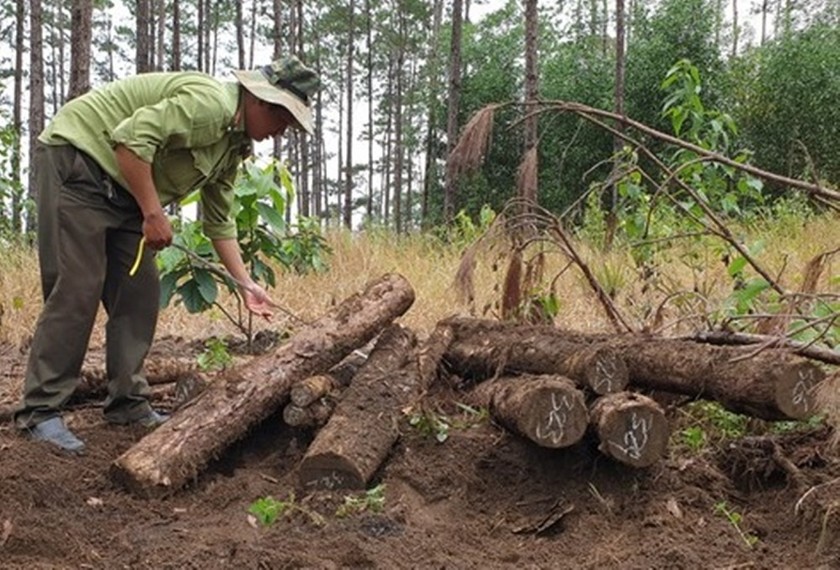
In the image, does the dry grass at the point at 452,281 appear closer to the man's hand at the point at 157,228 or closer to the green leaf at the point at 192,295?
the green leaf at the point at 192,295

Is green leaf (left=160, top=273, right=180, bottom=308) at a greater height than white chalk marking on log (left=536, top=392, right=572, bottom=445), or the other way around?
green leaf (left=160, top=273, right=180, bottom=308)

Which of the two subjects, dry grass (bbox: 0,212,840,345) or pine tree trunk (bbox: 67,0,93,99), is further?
pine tree trunk (bbox: 67,0,93,99)

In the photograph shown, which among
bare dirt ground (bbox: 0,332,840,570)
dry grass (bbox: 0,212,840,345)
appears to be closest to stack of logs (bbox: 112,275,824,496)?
bare dirt ground (bbox: 0,332,840,570)

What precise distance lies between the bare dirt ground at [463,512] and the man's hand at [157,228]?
2.69 ft

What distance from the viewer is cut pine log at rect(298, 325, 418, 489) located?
275 centimetres

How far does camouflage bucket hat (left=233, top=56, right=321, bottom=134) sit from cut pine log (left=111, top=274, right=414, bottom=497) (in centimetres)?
86

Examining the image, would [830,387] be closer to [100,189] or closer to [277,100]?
[277,100]

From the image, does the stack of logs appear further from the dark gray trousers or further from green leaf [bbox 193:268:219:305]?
green leaf [bbox 193:268:219:305]

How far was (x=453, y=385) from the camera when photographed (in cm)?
363

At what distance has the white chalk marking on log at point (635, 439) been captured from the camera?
2.59 meters

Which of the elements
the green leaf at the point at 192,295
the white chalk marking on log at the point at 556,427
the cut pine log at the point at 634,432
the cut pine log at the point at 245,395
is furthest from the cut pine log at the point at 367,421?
the green leaf at the point at 192,295

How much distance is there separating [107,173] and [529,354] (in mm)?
1719

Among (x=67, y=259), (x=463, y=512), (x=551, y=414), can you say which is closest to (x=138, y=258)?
(x=67, y=259)

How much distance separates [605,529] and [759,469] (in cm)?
63
